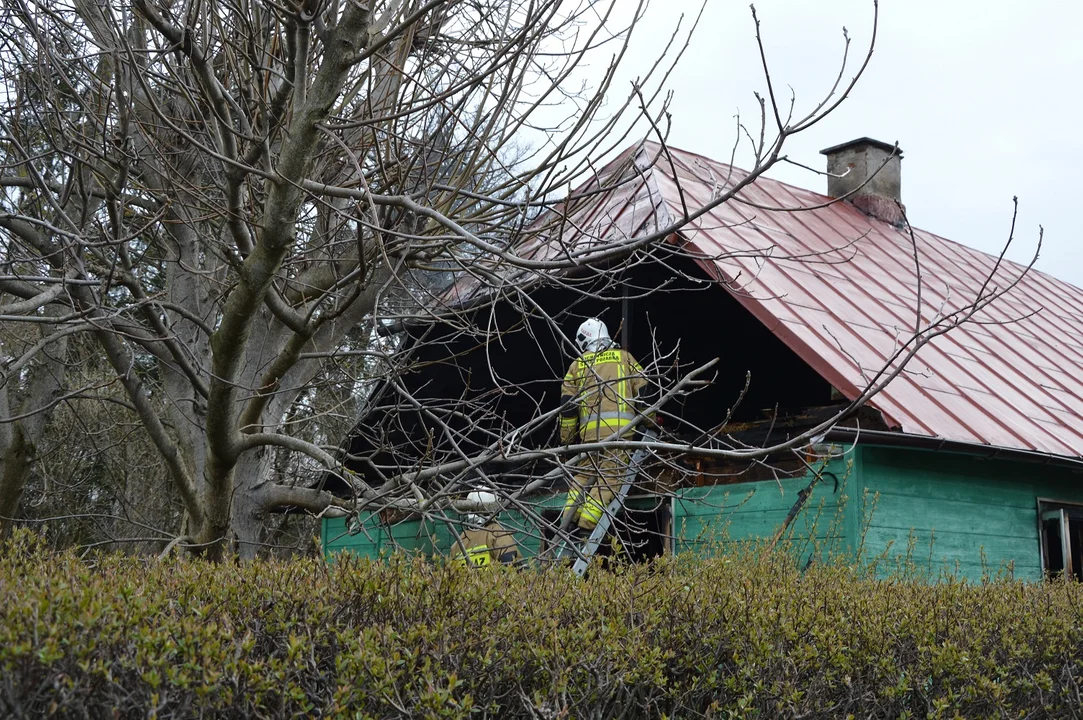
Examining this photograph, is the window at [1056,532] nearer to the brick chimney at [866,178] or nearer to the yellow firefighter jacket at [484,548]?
the yellow firefighter jacket at [484,548]

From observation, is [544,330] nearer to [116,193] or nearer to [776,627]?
[116,193]

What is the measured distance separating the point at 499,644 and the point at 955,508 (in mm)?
6974

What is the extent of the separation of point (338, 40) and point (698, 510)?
590cm

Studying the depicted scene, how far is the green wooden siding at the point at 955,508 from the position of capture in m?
8.53

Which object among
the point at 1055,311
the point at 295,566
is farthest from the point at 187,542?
the point at 1055,311

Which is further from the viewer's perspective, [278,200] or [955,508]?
[955,508]

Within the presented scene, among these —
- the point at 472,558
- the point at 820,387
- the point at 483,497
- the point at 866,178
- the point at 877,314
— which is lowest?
the point at 472,558

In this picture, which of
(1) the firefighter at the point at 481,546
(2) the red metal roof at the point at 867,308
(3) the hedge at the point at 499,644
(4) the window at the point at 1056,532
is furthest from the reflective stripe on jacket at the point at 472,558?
(4) the window at the point at 1056,532

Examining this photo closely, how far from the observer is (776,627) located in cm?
401

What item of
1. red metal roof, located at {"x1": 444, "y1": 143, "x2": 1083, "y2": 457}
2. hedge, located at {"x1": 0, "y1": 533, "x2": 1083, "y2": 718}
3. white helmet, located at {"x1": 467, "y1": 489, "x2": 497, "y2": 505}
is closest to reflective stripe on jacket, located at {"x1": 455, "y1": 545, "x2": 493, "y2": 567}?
hedge, located at {"x1": 0, "y1": 533, "x2": 1083, "y2": 718}

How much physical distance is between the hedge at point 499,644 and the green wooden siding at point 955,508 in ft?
10.7

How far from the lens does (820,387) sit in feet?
35.6

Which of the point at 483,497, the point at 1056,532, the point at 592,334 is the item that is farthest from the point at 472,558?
the point at 1056,532

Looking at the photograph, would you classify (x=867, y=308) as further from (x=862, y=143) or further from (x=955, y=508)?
(x=862, y=143)
